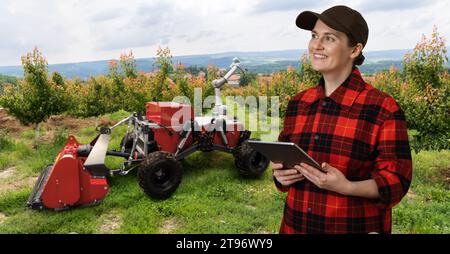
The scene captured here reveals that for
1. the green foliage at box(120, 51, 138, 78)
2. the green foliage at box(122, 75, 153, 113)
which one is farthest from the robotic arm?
the green foliage at box(120, 51, 138, 78)

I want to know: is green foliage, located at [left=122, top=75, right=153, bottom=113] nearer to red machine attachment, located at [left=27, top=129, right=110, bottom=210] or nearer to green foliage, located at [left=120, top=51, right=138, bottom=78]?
green foliage, located at [left=120, top=51, right=138, bottom=78]

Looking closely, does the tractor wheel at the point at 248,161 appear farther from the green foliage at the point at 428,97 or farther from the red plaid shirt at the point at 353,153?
the red plaid shirt at the point at 353,153

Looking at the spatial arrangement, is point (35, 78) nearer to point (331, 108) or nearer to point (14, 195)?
point (14, 195)

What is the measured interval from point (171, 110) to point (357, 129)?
4.98 m

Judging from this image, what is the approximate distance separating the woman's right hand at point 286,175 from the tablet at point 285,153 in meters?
0.03

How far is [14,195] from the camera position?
6488 mm

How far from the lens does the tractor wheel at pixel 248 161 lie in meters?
6.97

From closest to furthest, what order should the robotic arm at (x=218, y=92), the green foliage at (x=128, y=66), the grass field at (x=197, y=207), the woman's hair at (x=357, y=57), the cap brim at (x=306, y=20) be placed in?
the woman's hair at (x=357, y=57), the cap brim at (x=306, y=20), the grass field at (x=197, y=207), the robotic arm at (x=218, y=92), the green foliage at (x=128, y=66)

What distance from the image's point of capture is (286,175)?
6.78ft

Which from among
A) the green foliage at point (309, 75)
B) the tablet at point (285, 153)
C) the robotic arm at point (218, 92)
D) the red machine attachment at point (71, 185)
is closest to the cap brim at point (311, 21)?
the tablet at point (285, 153)

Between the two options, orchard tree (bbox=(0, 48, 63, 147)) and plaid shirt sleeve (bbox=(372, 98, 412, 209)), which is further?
orchard tree (bbox=(0, 48, 63, 147))

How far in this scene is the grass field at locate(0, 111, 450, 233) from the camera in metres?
5.36

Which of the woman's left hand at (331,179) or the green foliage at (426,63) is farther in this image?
the green foliage at (426,63)
